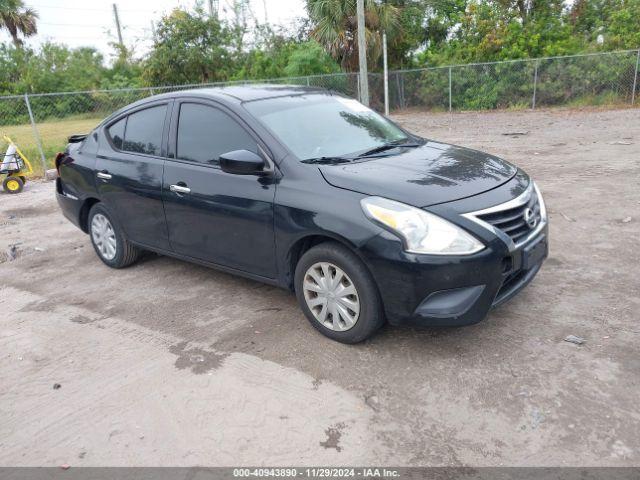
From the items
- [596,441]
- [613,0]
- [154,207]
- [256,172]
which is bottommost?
[596,441]

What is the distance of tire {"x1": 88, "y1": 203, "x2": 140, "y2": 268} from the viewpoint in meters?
5.43

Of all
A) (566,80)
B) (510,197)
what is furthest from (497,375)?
(566,80)

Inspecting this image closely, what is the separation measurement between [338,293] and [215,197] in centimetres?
130

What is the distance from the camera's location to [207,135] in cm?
443

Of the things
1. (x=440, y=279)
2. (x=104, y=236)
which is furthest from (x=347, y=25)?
(x=440, y=279)

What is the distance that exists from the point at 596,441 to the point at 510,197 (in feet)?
5.11

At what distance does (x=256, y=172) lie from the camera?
386 centimetres

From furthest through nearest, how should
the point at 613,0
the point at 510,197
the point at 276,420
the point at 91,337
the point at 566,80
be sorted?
1. the point at 613,0
2. the point at 566,80
3. the point at 91,337
4. the point at 510,197
5. the point at 276,420

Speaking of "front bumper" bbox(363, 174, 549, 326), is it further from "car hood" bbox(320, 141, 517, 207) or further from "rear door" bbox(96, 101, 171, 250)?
"rear door" bbox(96, 101, 171, 250)

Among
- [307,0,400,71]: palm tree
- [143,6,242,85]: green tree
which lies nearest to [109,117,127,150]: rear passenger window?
[307,0,400,71]: palm tree

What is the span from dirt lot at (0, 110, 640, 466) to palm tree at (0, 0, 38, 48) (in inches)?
1422

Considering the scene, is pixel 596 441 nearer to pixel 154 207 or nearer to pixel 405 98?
pixel 154 207

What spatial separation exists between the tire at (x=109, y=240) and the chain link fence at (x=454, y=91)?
8980 millimetres

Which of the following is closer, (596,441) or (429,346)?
(596,441)
